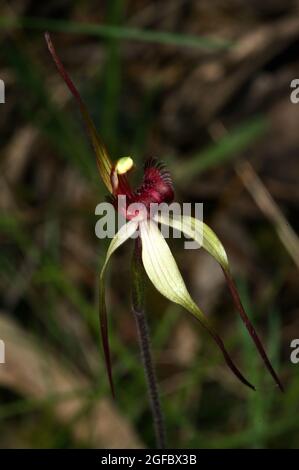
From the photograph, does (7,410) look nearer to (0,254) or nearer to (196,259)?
(0,254)

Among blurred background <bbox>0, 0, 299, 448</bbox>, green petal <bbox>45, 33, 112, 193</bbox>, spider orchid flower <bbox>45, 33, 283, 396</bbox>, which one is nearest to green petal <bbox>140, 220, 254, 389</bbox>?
spider orchid flower <bbox>45, 33, 283, 396</bbox>

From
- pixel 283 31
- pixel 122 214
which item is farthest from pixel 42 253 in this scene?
pixel 283 31

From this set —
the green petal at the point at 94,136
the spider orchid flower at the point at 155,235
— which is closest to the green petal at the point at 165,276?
the spider orchid flower at the point at 155,235

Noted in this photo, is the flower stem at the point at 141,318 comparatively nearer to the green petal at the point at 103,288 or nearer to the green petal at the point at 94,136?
the green petal at the point at 103,288

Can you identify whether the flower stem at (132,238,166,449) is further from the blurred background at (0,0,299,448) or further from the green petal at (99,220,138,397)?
the blurred background at (0,0,299,448)

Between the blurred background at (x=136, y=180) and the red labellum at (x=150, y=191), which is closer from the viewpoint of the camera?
the red labellum at (x=150, y=191)
